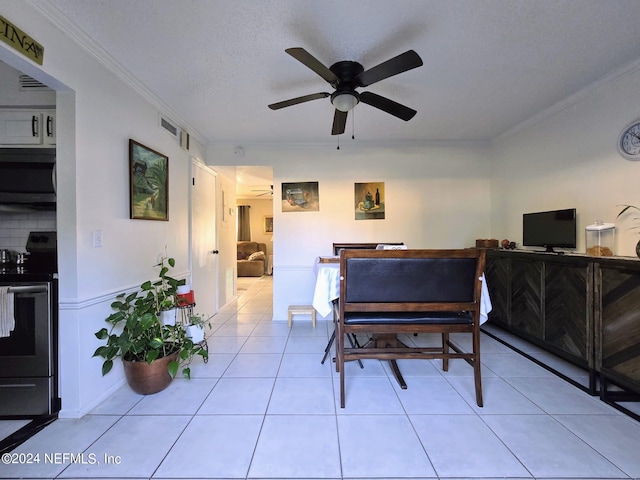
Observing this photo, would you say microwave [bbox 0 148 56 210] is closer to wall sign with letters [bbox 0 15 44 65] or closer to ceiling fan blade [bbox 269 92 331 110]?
wall sign with letters [bbox 0 15 44 65]

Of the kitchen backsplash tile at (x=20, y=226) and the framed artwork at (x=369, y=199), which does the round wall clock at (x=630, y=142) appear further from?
the kitchen backsplash tile at (x=20, y=226)

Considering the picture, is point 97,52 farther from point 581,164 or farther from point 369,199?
point 581,164

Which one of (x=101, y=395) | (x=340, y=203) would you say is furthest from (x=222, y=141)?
(x=101, y=395)

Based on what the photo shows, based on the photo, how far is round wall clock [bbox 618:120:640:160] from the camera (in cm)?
196

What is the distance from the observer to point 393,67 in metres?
1.53

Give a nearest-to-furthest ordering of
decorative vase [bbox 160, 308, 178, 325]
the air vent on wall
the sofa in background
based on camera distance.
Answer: decorative vase [bbox 160, 308, 178, 325], the air vent on wall, the sofa in background

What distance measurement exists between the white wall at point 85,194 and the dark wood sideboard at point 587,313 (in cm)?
350

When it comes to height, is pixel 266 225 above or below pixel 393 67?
below

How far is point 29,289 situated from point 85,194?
0.67 meters

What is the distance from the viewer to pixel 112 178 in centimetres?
193

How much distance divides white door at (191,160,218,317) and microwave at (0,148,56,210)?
→ 58.4 inches

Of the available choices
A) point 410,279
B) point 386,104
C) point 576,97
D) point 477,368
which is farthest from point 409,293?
point 576,97

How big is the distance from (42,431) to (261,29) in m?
2.77

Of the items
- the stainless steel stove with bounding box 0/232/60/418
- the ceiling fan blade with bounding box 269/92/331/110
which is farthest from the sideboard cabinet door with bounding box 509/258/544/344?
the stainless steel stove with bounding box 0/232/60/418
